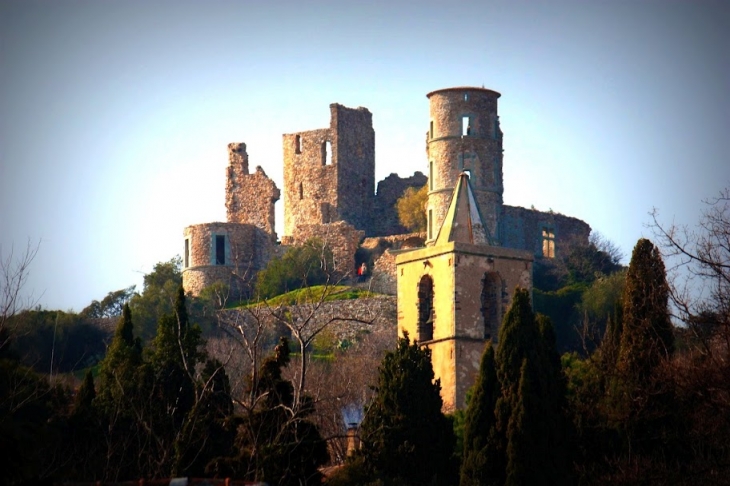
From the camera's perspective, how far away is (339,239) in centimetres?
7725

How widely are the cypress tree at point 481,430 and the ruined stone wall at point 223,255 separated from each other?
3359 cm

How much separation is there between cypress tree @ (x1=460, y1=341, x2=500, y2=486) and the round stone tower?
30477 mm

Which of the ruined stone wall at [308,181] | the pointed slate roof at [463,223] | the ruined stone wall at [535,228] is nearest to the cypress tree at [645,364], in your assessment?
the pointed slate roof at [463,223]

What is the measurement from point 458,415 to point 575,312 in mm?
20700

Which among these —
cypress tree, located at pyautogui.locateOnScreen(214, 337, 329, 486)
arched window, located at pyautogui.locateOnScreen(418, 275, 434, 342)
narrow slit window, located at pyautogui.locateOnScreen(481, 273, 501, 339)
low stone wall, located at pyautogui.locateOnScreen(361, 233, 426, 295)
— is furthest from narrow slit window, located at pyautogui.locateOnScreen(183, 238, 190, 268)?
cypress tree, located at pyautogui.locateOnScreen(214, 337, 329, 486)

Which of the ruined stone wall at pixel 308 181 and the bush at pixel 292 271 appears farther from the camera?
the ruined stone wall at pixel 308 181

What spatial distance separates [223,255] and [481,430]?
36097mm

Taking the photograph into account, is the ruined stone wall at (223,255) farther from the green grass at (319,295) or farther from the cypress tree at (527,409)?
the cypress tree at (527,409)

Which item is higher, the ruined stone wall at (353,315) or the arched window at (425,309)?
the ruined stone wall at (353,315)

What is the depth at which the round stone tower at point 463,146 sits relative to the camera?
7419cm

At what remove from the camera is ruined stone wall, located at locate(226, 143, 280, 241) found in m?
82.8

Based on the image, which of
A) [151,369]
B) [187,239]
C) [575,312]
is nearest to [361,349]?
[575,312]

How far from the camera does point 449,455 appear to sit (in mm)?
43438

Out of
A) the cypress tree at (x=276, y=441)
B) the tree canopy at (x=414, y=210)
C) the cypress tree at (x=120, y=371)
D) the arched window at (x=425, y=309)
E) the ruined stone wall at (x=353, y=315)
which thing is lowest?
the cypress tree at (x=276, y=441)
